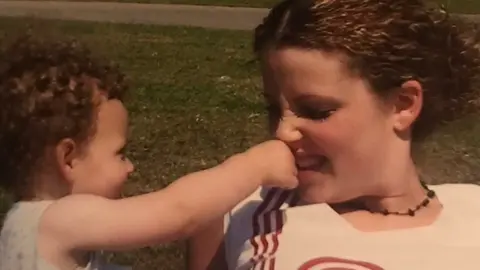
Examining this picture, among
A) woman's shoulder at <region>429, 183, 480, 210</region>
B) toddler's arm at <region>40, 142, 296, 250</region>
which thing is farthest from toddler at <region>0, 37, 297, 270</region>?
woman's shoulder at <region>429, 183, 480, 210</region>

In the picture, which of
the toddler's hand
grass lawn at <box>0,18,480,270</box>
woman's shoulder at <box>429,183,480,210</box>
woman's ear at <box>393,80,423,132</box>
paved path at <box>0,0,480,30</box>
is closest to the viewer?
the toddler's hand

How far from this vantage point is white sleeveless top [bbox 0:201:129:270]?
1.87m

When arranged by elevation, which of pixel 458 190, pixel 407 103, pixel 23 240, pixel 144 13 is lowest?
pixel 144 13

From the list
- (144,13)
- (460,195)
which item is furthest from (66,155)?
(144,13)

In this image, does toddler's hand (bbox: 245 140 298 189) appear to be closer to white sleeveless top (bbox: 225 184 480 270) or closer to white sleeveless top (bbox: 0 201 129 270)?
white sleeveless top (bbox: 225 184 480 270)

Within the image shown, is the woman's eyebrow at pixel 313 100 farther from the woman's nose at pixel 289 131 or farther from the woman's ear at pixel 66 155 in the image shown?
the woman's ear at pixel 66 155

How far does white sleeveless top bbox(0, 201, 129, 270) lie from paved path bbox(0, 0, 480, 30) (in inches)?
305

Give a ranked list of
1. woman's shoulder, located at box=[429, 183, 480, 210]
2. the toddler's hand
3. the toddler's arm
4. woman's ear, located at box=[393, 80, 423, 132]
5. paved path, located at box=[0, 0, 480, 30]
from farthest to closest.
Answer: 1. paved path, located at box=[0, 0, 480, 30]
2. woman's shoulder, located at box=[429, 183, 480, 210]
3. woman's ear, located at box=[393, 80, 423, 132]
4. the toddler's hand
5. the toddler's arm

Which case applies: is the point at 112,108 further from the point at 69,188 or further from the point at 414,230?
the point at 414,230

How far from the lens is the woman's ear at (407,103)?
2094 mm

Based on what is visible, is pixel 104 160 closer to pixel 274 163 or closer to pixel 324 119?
pixel 274 163

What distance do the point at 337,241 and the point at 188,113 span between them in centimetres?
373

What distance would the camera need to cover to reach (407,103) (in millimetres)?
2109

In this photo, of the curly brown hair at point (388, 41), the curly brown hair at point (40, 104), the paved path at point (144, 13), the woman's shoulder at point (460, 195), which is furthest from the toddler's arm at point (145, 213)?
the paved path at point (144, 13)
